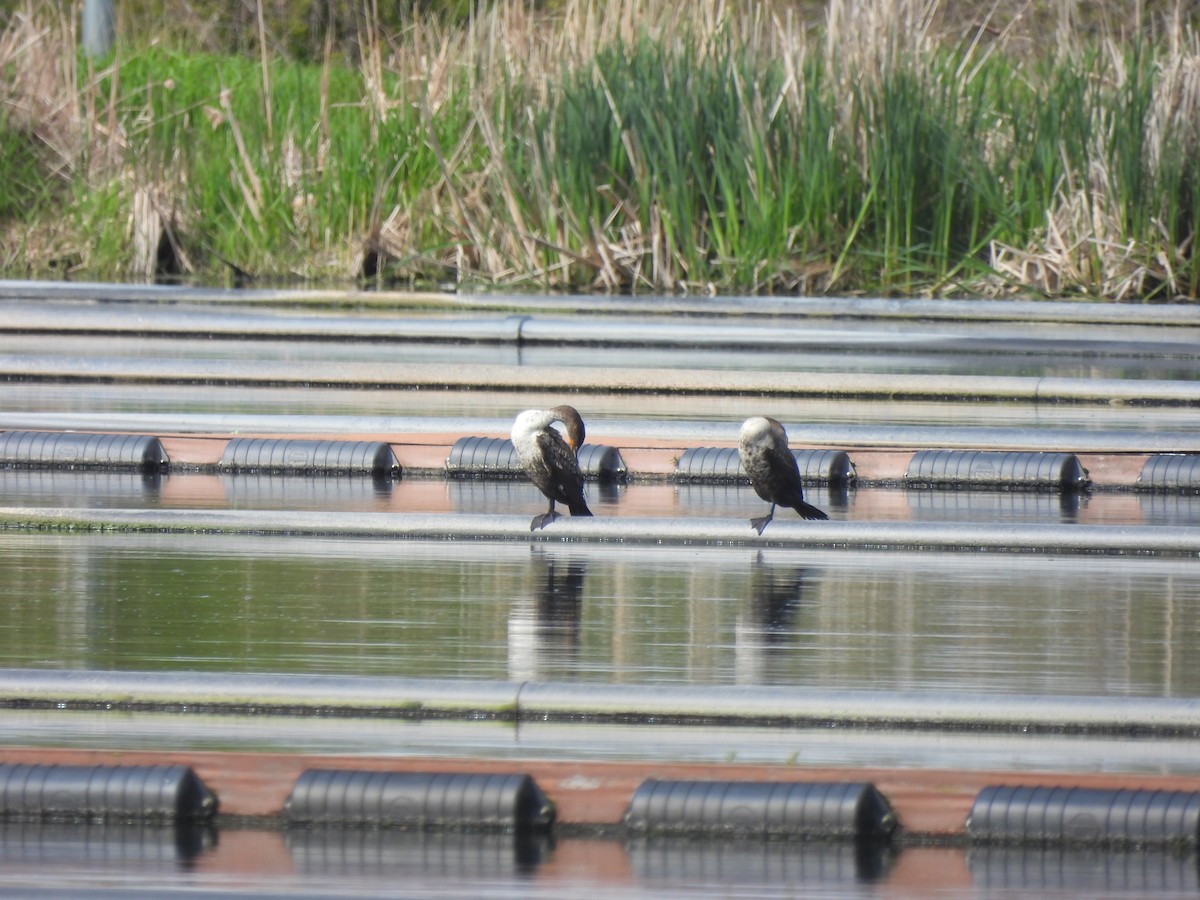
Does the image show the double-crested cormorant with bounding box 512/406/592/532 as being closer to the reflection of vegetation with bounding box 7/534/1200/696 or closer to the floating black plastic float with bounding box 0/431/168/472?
the reflection of vegetation with bounding box 7/534/1200/696

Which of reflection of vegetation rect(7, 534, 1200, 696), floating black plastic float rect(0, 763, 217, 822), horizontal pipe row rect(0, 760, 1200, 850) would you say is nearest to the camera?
horizontal pipe row rect(0, 760, 1200, 850)

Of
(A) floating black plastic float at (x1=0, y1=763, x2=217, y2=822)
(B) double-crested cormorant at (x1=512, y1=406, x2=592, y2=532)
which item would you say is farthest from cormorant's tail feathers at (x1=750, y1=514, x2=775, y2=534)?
(A) floating black plastic float at (x1=0, y1=763, x2=217, y2=822)

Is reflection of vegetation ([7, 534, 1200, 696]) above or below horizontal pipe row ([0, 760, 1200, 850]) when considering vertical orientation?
above

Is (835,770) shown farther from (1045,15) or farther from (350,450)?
(1045,15)

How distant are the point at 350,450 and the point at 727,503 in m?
0.92

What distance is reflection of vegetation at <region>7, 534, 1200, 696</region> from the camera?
2725mm

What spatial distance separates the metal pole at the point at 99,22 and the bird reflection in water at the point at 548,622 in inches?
443

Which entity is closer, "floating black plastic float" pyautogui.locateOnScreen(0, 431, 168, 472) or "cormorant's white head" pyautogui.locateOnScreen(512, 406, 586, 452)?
"cormorant's white head" pyautogui.locateOnScreen(512, 406, 586, 452)

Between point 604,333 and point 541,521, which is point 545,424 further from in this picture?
point 604,333

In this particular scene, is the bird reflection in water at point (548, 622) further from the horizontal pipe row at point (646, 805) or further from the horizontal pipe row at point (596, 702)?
the horizontal pipe row at point (646, 805)

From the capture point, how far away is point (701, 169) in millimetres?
8148

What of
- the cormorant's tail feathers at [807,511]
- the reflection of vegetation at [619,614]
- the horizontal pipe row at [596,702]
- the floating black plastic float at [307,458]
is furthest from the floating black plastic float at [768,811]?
the floating black plastic float at [307,458]

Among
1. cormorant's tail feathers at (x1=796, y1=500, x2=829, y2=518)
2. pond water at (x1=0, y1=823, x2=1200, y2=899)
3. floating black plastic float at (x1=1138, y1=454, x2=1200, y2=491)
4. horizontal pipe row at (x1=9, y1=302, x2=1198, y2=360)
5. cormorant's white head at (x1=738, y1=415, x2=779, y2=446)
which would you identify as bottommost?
pond water at (x1=0, y1=823, x2=1200, y2=899)

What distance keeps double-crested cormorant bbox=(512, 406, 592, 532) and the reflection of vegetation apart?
18 cm
